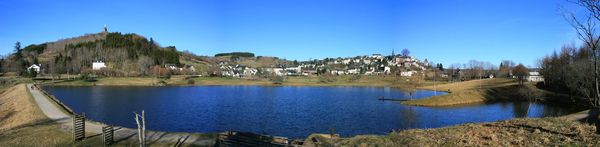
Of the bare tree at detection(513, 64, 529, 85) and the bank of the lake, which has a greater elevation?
the bare tree at detection(513, 64, 529, 85)

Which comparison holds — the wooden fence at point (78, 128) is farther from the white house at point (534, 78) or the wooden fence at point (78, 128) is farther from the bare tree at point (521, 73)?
the white house at point (534, 78)

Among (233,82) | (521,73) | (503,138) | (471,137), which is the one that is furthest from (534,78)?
(471,137)

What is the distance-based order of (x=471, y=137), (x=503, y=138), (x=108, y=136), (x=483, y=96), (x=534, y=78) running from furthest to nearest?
(x=534, y=78), (x=483, y=96), (x=108, y=136), (x=471, y=137), (x=503, y=138)

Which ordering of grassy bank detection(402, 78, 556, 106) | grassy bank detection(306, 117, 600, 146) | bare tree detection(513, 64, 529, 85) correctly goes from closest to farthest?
grassy bank detection(306, 117, 600, 146) → grassy bank detection(402, 78, 556, 106) → bare tree detection(513, 64, 529, 85)

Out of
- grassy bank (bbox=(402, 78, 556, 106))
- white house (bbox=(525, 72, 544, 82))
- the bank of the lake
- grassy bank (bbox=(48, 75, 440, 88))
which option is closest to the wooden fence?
the bank of the lake

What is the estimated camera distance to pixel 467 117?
194 ft

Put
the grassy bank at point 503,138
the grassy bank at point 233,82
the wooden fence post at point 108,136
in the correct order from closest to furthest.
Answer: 1. the grassy bank at point 503,138
2. the wooden fence post at point 108,136
3. the grassy bank at point 233,82

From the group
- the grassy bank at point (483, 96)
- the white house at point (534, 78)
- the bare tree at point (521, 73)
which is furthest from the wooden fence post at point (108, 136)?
the white house at point (534, 78)

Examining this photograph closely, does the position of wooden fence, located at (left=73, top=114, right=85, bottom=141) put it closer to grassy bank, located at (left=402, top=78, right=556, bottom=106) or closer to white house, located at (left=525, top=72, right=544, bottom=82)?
grassy bank, located at (left=402, top=78, right=556, bottom=106)

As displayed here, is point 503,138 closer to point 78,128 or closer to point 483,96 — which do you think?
point 78,128

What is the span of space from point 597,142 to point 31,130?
119ft

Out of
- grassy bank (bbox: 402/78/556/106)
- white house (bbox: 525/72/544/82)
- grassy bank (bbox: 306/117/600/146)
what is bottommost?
grassy bank (bbox: 402/78/556/106)

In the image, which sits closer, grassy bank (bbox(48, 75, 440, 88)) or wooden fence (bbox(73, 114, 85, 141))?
wooden fence (bbox(73, 114, 85, 141))

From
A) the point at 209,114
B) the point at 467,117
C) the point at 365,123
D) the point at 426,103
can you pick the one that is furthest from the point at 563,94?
the point at 209,114
